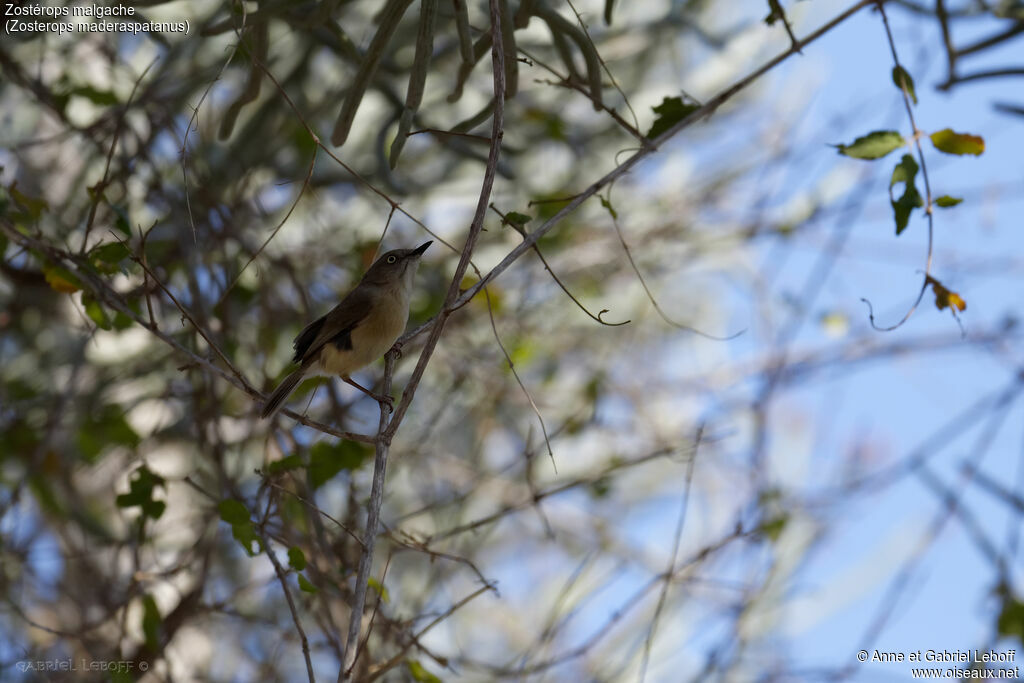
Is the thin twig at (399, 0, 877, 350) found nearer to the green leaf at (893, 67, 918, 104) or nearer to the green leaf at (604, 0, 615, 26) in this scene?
the green leaf at (893, 67, 918, 104)

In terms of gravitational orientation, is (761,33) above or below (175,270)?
above

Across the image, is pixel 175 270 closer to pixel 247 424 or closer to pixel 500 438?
pixel 247 424

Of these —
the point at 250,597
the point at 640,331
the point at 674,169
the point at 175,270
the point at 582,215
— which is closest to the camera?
the point at 175,270

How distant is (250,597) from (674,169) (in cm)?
459

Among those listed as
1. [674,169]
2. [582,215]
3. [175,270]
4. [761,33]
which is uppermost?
[761,33]

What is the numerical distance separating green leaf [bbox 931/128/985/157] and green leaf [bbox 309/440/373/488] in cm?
234

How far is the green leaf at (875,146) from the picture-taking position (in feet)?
9.64

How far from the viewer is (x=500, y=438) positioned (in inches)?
294

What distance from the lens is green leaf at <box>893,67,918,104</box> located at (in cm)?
298

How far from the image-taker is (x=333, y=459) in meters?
3.64

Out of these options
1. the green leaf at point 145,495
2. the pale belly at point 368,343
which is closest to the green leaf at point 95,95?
the pale belly at point 368,343

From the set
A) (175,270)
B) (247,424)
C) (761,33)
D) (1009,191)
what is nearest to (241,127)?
(175,270)

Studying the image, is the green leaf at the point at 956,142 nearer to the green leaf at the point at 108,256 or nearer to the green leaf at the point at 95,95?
the green leaf at the point at 108,256

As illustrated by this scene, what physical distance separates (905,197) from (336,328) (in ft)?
7.03
